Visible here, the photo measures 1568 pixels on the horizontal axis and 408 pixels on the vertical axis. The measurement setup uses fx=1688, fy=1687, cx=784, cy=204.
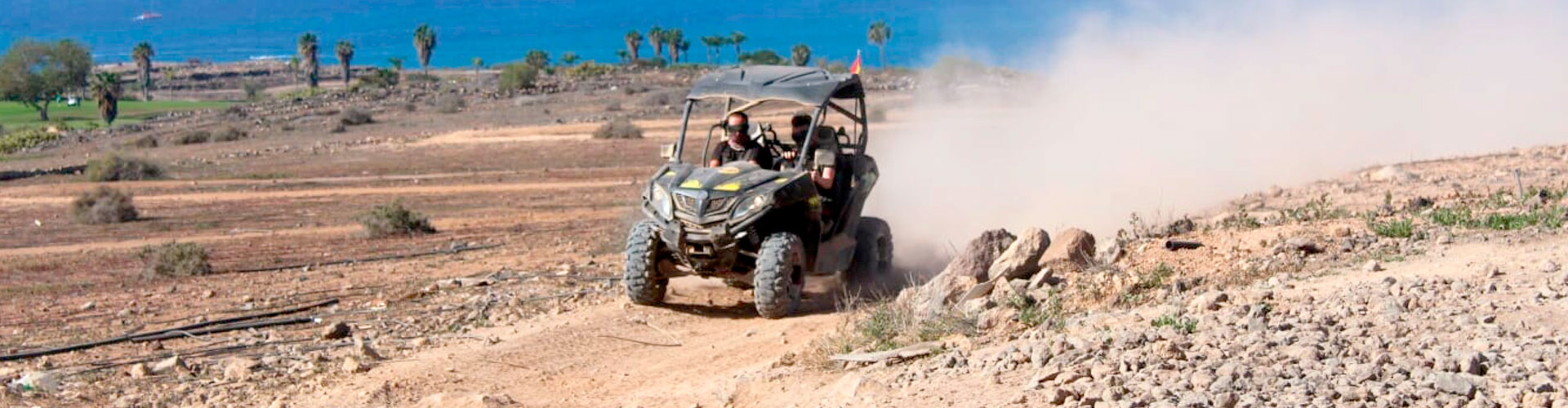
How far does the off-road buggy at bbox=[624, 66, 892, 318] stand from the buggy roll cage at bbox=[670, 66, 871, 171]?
1 centimetres

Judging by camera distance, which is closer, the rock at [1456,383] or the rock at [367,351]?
the rock at [1456,383]

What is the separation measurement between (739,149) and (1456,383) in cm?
784

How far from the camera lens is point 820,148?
1405cm

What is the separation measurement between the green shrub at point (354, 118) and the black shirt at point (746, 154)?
141ft

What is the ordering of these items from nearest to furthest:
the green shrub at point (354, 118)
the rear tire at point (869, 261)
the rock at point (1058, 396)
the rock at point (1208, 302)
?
the rock at point (1058, 396) → the rock at point (1208, 302) → the rear tire at point (869, 261) → the green shrub at point (354, 118)

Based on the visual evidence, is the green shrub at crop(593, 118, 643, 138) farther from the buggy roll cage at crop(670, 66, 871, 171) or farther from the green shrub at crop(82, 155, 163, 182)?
the buggy roll cage at crop(670, 66, 871, 171)

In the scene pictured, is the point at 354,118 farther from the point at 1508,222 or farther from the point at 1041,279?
the point at 1508,222

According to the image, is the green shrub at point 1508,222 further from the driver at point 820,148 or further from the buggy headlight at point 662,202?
the buggy headlight at point 662,202

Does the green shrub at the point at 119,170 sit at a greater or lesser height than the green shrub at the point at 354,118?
lesser

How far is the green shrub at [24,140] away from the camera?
Result: 5013 centimetres

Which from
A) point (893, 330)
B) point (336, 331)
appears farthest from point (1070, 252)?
point (336, 331)

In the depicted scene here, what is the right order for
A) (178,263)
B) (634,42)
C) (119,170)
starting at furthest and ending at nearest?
(634,42), (119,170), (178,263)

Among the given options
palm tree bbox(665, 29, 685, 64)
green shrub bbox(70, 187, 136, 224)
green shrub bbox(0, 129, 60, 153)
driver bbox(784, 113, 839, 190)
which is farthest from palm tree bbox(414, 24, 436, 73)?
driver bbox(784, 113, 839, 190)

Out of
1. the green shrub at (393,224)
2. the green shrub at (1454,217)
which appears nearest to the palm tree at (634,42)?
the green shrub at (393,224)
